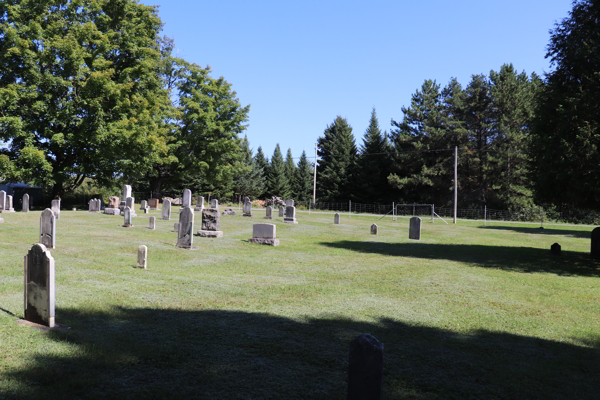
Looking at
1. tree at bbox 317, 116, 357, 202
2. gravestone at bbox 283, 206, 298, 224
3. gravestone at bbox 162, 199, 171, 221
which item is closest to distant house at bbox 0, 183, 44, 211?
gravestone at bbox 162, 199, 171, 221

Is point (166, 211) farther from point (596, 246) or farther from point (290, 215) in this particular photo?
point (596, 246)

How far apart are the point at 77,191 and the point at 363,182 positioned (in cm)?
3626

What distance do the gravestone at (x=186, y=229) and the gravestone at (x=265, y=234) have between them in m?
3.14

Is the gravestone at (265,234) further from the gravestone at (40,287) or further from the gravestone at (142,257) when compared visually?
the gravestone at (40,287)

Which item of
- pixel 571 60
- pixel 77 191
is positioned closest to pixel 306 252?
pixel 571 60

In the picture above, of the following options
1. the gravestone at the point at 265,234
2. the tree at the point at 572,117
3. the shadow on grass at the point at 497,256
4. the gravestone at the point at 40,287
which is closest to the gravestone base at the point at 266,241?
the gravestone at the point at 265,234

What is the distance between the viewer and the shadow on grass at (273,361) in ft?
15.1

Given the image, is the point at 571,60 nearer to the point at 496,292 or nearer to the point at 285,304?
the point at 496,292

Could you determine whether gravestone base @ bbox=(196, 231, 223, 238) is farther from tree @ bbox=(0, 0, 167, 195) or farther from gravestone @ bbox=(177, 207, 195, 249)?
tree @ bbox=(0, 0, 167, 195)

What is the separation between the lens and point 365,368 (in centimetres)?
366

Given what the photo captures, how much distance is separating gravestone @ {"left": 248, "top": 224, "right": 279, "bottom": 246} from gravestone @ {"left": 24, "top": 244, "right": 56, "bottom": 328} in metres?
11.8

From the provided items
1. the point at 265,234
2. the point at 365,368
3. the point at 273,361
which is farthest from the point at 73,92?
Result: the point at 365,368

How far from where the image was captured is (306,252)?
1692 centimetres

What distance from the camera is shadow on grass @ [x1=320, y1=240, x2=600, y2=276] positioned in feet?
48.9
